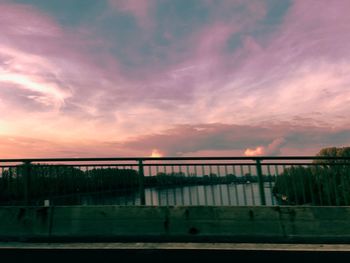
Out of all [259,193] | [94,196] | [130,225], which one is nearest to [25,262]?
[130,225]

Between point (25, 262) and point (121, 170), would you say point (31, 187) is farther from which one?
point (25, 262)

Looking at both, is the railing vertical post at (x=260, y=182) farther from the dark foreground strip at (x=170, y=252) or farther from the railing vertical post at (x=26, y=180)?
the railing vertical post at (x=26, y=180)

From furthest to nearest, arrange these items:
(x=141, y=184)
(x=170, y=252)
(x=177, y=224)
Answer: (x=141, y=184) → (x=177, y=224) → (x=170, y=252)

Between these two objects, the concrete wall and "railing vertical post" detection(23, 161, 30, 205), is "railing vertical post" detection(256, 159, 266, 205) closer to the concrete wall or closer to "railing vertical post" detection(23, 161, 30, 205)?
the concrete wall

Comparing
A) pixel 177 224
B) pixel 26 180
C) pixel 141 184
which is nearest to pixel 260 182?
pixel 177 224

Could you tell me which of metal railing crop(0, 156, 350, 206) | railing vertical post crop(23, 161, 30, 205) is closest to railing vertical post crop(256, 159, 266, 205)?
metal railing crop(0, 156, 350, 206)

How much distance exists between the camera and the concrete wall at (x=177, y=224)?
7.00 metres

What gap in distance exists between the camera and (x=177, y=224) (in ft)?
23.9

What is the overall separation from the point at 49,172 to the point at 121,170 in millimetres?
1997

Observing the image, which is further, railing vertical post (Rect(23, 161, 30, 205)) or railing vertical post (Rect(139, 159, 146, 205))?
railing vertical post (Rect(23, 161, 30, 205))

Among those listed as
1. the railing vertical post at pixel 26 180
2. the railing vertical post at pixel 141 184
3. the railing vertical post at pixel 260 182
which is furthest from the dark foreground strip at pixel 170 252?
the railing vertical post at pixel 26 180

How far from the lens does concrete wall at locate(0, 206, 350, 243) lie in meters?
7.00

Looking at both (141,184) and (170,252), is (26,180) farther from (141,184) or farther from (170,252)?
(170,252)

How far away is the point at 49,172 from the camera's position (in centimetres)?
877
